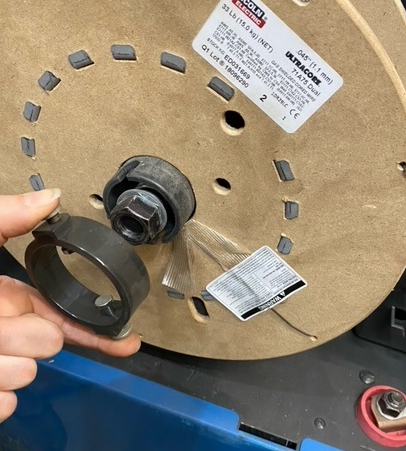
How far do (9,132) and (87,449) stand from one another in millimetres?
502

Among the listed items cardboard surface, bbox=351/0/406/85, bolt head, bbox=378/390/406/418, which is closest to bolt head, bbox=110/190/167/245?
cardboard surface, bbox=351/0/406/85

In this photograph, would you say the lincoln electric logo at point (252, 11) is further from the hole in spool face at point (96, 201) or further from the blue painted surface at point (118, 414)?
the blue painted surface at point (118, 414)

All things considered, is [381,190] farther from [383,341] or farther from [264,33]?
[383,341]

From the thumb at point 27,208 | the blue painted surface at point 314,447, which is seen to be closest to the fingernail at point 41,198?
the thumb at point 27,208

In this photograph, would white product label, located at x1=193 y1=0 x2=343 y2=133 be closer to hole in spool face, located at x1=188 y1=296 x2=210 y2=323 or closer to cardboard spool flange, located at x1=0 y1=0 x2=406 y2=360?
cardboard spool flange, located at x1=0 y1=0 x2=406 y2=360

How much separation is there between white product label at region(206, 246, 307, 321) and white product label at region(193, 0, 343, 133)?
0.16 metres

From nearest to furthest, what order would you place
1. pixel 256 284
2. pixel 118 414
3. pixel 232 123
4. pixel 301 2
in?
pixel 301 2, pixel 232 123, pixel 256 284, pixel 118 414

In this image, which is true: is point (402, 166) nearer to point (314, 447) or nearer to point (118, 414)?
point (314, 447)

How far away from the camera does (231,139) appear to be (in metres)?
0.50

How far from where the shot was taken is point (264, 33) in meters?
0.42

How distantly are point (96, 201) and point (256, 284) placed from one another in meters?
0.19

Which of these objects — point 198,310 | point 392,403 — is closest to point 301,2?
point 198,310

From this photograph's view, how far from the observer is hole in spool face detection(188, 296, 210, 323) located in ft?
2.19

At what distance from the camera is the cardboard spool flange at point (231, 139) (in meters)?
0.43
